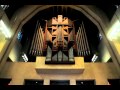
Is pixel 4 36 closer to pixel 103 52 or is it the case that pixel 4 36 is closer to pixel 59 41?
pixel 59 41

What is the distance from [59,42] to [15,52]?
3883mm

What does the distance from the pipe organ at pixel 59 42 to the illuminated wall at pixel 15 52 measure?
122 centimetres

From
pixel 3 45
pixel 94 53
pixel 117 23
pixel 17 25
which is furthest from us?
pixel 94 53

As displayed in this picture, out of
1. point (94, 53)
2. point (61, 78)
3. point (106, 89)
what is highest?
point (94, 53)

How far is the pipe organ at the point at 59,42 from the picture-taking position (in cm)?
1154

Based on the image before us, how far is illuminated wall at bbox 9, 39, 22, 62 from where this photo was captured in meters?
13.7

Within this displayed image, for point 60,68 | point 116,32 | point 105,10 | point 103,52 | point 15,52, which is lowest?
point 60,68

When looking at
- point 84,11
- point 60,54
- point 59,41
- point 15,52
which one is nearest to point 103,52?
point 84,11

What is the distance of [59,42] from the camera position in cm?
1238

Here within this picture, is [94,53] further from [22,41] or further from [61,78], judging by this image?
[22,41]

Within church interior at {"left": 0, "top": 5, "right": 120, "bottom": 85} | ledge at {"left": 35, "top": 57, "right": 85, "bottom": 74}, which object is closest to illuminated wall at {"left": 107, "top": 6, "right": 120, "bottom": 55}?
church interior at {"left": 0, "top": 5, "right": 120, "bottom": 85}

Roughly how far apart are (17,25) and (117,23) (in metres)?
6.04

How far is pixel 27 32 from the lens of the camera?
16.3 m

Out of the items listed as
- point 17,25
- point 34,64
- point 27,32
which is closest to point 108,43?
point 34,64
